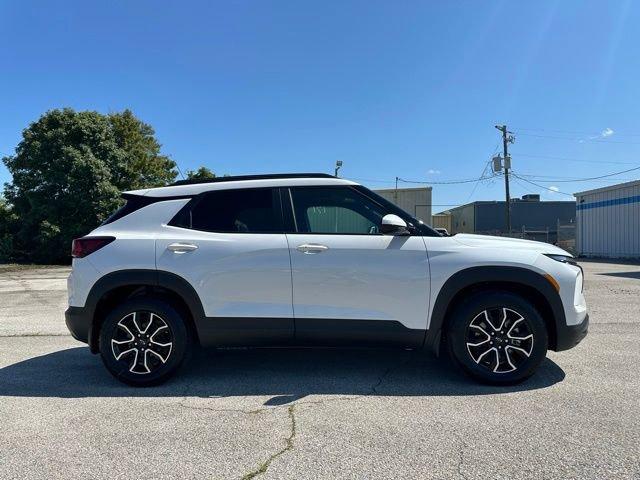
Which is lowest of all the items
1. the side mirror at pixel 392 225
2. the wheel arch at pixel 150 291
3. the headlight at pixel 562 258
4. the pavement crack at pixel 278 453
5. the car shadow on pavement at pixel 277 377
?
the pavement crack at pixel 278 453

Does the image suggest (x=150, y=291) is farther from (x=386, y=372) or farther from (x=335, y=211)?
(x=386, y=372)

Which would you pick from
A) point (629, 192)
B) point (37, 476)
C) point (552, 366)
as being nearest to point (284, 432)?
point (37, 476)

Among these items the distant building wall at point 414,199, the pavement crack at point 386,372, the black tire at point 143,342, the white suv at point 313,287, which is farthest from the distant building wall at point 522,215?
the black tire at point 143,342

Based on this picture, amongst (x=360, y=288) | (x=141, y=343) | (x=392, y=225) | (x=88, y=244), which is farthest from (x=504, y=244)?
(x=88, y=244)

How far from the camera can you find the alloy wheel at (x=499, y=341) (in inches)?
159

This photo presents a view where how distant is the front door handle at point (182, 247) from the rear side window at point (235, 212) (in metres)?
→ 0.19

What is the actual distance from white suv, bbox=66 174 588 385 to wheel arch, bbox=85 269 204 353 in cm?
1

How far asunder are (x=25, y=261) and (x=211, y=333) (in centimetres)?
2570

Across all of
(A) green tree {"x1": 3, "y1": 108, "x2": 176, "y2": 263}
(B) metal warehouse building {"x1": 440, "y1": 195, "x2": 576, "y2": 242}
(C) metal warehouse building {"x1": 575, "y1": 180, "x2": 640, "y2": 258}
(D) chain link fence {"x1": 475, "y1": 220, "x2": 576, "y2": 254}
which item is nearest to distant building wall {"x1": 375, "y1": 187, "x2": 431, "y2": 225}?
(D) chain link fence {"x1": 475, "y1": 220, "x2": 576, "y2": 254}

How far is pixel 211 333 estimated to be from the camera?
13.6 ft

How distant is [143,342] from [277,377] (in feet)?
4.09

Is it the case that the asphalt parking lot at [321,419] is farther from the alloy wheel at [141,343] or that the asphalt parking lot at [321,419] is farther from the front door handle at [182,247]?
the front door handle at [182,247]

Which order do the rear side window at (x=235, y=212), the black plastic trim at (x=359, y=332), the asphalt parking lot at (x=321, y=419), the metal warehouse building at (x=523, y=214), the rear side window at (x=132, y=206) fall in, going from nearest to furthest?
1. the asphalt parking lot at (x=321, y=419)
2. the black plastic trim at (x=359, y=332)
3. the rear side window at (x=235, y=212)
4. the rear side window at (x=132, y=206)
5. the metal warehouse building at (x=523, y=214)

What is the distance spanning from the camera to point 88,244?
421 centimetres
